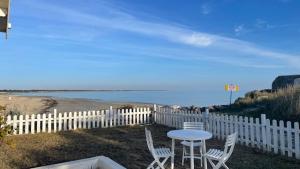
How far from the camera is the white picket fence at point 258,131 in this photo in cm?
703

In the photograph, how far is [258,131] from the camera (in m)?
7.88

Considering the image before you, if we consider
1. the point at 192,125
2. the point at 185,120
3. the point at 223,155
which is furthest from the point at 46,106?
the point at 223,155

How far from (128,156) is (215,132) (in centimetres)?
407

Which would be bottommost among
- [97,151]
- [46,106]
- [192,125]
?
[97,151]

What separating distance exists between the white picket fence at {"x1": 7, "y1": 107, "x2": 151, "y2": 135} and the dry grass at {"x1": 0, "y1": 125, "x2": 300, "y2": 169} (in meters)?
0.72

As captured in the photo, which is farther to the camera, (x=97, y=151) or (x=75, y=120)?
(x=75, y=120)

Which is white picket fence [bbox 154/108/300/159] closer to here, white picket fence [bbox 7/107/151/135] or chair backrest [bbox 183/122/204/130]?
chair backrest [bbox 183/122/204/130]

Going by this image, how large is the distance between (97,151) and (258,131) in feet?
15.5

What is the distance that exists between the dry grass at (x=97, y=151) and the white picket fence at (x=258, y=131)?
379 millimetres

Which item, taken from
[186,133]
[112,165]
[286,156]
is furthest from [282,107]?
[112,165]

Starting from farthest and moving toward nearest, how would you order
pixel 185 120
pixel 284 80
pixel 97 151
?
pixel 284 80 < pixel 185 120 < pixel 97 151

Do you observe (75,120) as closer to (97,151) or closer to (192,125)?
(97,151)

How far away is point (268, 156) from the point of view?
7.04 metres

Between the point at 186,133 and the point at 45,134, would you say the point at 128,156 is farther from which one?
the point at 45,134
